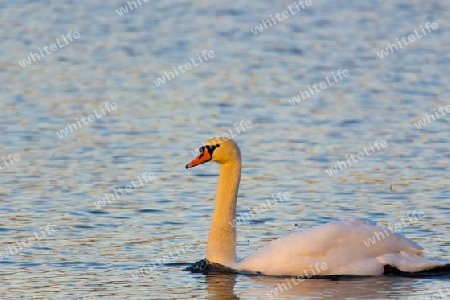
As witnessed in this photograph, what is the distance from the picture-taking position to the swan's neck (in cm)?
1311

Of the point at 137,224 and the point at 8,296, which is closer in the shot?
the point at 8,296

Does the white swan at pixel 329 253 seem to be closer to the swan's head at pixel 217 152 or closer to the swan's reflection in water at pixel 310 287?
the swan's head at pixel 217 152

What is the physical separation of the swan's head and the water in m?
1.23

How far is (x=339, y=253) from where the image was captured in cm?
1276

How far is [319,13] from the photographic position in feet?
115

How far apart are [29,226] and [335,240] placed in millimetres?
4200

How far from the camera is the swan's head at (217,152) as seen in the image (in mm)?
13164

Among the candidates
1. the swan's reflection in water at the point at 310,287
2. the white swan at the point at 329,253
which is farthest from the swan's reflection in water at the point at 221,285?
the white swan at the point at 329,253

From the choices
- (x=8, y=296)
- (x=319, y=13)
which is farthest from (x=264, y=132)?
(x=319, y=13)

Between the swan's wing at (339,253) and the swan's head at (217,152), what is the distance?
115 centimetres

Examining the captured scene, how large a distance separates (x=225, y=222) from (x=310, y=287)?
147cm

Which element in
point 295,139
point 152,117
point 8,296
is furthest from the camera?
point 152,117

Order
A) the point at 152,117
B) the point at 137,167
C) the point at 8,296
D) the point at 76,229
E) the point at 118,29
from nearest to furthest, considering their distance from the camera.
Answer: the point at 8,296 → the point at 76,229 → the point at 137,167 → the point at 152,117 → the point at 118,29

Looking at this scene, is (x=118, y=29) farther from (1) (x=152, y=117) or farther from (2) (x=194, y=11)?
(1) (x=152, y=117)
